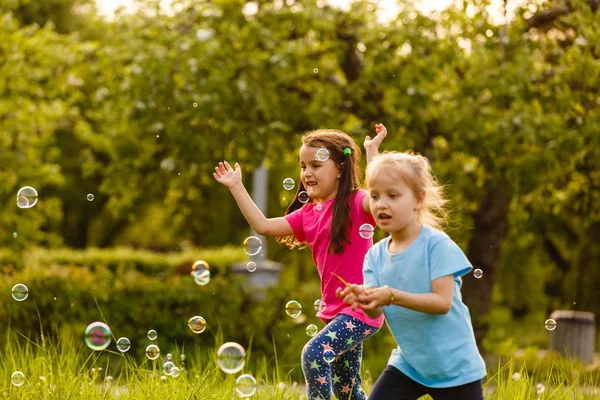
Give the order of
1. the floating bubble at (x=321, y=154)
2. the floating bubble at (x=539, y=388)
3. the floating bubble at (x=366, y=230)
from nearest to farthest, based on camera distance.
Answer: the floating bubble at (x=366, y=230)
the floating bubble at (x=321, y=154)
the floating bubble at (x=539, y=388)

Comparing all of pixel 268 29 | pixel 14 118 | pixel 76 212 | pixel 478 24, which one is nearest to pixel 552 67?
pixel 478 24

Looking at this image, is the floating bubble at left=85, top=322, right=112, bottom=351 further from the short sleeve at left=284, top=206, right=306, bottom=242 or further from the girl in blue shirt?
the girl in blue shirt

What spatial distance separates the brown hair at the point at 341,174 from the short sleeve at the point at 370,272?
634 mm

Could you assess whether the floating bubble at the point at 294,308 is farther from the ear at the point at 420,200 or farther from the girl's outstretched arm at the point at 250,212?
the ear at the point at 420,200

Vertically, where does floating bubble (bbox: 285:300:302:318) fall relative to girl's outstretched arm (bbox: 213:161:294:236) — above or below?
below

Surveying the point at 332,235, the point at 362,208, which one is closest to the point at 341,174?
the point at 362,208

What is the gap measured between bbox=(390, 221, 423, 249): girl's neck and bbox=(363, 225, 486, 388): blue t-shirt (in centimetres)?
3

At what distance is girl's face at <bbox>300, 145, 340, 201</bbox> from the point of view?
4.30m

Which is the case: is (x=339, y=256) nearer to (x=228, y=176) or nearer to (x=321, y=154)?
(x=321, y=154)

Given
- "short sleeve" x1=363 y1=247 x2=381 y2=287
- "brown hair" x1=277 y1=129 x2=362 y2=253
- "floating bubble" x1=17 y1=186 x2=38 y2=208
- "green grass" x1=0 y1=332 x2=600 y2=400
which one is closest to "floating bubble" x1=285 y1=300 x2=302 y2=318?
"green grass" x1=0 y1=332 x2=600 y2=400

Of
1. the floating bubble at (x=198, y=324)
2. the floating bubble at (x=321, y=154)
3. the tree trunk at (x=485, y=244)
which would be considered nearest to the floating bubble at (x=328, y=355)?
the floating bubble at (x=321, y=154)

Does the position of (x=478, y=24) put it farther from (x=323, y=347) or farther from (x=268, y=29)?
(x=323, y=347)

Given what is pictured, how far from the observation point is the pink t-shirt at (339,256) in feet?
13.5

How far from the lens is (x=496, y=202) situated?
35.0 feet
